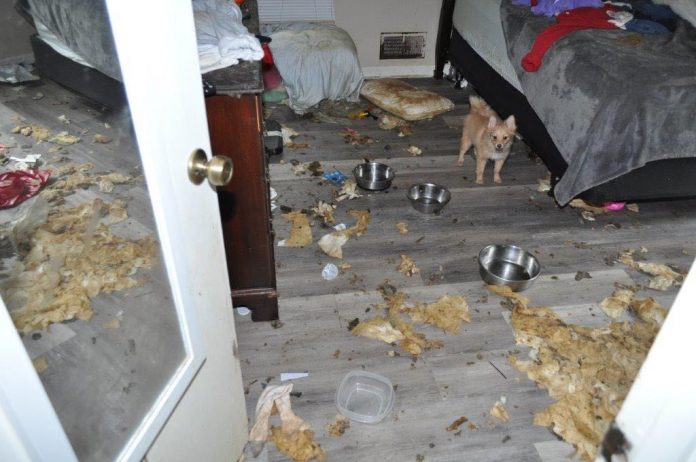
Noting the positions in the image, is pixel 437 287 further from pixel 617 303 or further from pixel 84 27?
pixel 84 27

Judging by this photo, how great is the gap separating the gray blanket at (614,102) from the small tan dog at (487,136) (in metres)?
0.26

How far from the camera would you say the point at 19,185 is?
3.99ft

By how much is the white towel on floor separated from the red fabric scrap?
0.76m

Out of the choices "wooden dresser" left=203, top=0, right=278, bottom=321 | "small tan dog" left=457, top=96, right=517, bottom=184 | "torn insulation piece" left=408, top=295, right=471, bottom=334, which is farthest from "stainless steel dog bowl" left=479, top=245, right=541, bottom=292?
"wooden dresser" left=203, top=0, right=278, bottom=321

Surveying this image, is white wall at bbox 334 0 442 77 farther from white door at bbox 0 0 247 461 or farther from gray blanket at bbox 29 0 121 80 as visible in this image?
white door at bbox 0 0 247 461

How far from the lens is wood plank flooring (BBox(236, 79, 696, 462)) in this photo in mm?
2018

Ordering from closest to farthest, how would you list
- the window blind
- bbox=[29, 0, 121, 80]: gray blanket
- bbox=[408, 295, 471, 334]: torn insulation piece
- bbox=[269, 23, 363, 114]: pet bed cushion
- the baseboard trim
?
bbox=[29, 0, 121, 80]: gray blanket, bbox=[408, 295, 471, 334]: torn insulation piece, bbox=[269, 23, 363, 114]: pet bed cushion, the window blind, the baseboard trim

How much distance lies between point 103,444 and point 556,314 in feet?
7.24

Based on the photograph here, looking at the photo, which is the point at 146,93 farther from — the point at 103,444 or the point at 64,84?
the point at 103,444

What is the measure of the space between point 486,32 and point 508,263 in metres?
2.21

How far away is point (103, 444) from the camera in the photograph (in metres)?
1.04

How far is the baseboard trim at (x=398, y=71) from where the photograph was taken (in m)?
5.18

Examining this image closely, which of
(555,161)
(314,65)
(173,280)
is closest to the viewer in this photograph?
(173,280)

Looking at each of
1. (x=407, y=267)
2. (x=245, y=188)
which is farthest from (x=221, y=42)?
(x=407, y=267)
